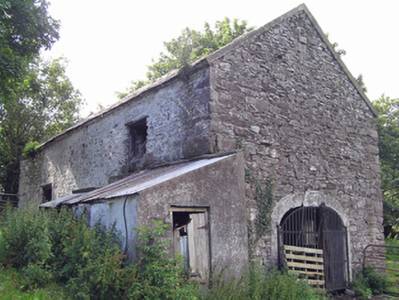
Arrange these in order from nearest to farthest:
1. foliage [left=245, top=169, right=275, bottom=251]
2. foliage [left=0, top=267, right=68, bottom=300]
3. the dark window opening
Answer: foliage [left=0, top=267, right=68, bottom=300] < foliage [left=245, top=169, right=275, bottom=251] < the dark window opening

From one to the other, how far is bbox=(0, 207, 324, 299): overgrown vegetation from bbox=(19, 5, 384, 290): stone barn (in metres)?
0.38

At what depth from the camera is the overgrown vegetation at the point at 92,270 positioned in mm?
4774

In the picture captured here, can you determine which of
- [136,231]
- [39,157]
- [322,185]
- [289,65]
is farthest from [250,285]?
[39,157]

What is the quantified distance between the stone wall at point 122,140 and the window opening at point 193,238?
160 cm

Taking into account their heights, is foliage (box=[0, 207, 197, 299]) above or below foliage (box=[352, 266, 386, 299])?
above

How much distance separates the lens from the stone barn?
6250 mm

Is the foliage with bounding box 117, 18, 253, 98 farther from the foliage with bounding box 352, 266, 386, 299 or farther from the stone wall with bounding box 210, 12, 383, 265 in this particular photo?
the foliage with bounding box 352, 266, 386, 299

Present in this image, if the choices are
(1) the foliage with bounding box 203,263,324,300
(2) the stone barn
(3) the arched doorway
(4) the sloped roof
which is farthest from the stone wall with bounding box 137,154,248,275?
(4) the sloped roof

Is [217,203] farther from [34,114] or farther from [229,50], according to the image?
[34,114]

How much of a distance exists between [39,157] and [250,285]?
12065mm

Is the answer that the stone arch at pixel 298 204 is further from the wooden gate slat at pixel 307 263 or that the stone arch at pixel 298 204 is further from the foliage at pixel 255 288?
the foliage at pixel 255 288

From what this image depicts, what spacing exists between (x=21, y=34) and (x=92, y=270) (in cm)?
765

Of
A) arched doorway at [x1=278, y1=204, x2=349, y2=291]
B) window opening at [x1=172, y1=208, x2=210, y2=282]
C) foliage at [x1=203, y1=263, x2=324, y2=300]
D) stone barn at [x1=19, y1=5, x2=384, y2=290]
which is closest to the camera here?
foliage at [x1=203, y1=263, x2=324, y2=300]

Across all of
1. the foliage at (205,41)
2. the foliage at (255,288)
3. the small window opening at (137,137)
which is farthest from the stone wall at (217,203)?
the foliage at (205,41)
